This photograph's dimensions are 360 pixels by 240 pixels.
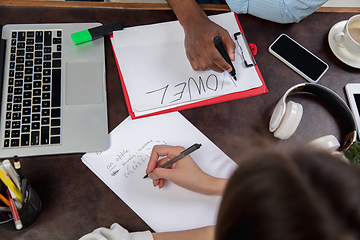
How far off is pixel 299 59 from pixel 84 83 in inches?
21.6

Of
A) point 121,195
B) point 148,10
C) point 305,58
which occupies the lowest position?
point 121,195

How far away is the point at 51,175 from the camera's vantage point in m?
0.56

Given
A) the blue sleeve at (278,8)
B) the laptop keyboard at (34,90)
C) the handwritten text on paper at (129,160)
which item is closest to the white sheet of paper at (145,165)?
the handwritten text on paper at (129,160)

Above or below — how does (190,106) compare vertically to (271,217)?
below

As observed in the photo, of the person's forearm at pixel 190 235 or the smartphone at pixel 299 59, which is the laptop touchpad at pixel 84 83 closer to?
the person's forearm at pixel 190 235

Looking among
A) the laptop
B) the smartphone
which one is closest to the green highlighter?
the laptop

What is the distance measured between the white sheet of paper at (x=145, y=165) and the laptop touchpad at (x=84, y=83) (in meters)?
0.10

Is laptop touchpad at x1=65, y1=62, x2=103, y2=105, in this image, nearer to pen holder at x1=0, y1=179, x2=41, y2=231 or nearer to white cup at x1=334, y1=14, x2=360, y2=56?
pen holder at x1=0, y1=179, x2=41, y2=231

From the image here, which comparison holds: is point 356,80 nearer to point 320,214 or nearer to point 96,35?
point 320,214

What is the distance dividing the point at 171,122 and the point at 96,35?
0.96 feet

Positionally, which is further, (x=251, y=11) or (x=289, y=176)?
(x=251, y=11)

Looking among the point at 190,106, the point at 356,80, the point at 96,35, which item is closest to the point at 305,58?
the point at 356,80

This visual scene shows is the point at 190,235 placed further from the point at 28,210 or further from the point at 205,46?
the point at 205,46

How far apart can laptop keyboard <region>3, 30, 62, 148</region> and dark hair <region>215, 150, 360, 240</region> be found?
429mm
